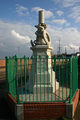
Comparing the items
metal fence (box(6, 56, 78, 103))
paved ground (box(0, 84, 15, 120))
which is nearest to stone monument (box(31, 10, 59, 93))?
metal fence (box(6, 56, 78, 103))

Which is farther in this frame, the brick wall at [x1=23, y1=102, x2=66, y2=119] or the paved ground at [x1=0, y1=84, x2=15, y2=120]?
the paved ground at [x1=0, y1=84, x2=15, y2=120]

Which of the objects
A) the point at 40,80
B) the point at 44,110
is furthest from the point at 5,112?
the point at 40,80

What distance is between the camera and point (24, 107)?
446cm

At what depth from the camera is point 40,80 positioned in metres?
5.02

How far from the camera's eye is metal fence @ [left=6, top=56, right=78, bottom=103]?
4.72 m

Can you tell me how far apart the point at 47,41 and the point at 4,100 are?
351 centimetres

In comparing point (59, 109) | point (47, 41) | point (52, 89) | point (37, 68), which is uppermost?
point (47, 41)

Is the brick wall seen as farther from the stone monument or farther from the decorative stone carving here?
the decorative stone carving

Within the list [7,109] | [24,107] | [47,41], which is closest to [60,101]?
[24,107]

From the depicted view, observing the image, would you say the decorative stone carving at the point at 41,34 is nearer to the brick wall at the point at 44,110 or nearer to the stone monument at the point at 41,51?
the stone monument at the point at 41,51

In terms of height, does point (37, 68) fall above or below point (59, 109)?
above

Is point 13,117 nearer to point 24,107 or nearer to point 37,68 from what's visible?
point 24,107

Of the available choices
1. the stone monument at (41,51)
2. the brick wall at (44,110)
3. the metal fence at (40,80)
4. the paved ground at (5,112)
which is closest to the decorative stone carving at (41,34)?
the stone monument at (41,51)

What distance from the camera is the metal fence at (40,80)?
472 cm
